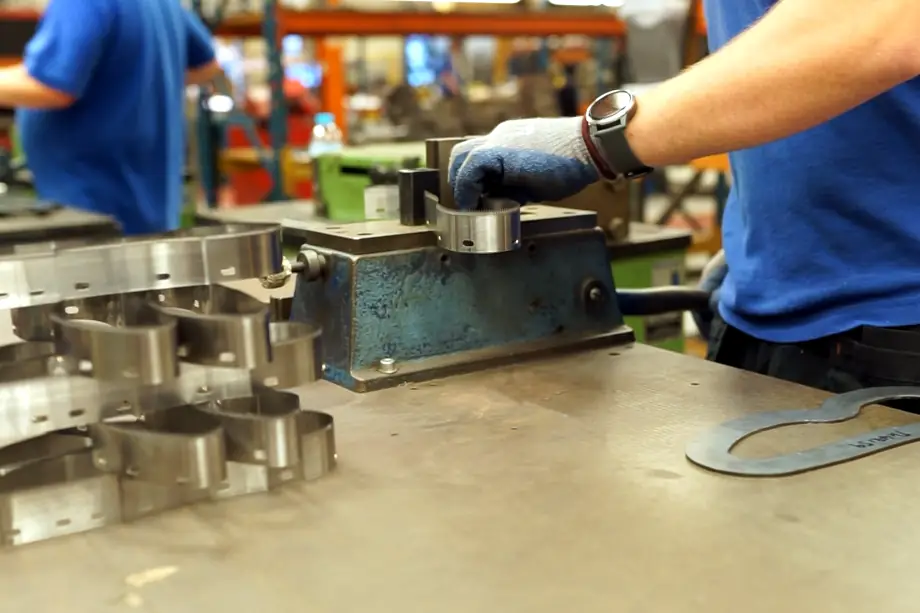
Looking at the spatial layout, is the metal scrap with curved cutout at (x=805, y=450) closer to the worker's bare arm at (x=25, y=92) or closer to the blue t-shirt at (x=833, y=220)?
the blue t-shirt at (x=833, y=220)

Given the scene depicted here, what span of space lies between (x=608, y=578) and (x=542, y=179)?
0.45 m

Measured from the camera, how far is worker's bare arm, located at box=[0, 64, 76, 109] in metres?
2.01

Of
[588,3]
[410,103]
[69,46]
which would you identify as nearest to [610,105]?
[69,46]

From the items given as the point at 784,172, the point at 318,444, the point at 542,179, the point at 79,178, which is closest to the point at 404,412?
the point at 318,444

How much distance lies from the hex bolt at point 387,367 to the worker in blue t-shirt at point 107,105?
1393mm

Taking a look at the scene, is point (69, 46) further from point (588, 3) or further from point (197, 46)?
point (588, 3)

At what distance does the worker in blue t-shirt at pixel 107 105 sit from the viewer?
6.66 feet

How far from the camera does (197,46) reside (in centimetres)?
250

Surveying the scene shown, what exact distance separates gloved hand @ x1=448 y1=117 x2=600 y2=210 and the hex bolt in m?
0.17

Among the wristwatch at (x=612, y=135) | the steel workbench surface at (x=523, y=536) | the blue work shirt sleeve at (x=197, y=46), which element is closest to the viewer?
the steel workbench surface at (x=523, y=536)

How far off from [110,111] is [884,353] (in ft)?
5.88

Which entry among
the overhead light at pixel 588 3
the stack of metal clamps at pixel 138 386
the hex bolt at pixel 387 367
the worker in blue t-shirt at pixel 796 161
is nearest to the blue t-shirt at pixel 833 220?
the worker in blue t-shirt at pixel 796 161

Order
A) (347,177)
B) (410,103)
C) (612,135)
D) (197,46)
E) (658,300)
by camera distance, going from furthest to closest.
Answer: (410,103) < (197,46) < (347,177) < (658,300) < (612,135)

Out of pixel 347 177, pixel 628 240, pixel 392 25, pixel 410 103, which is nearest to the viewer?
pixel 628 240
